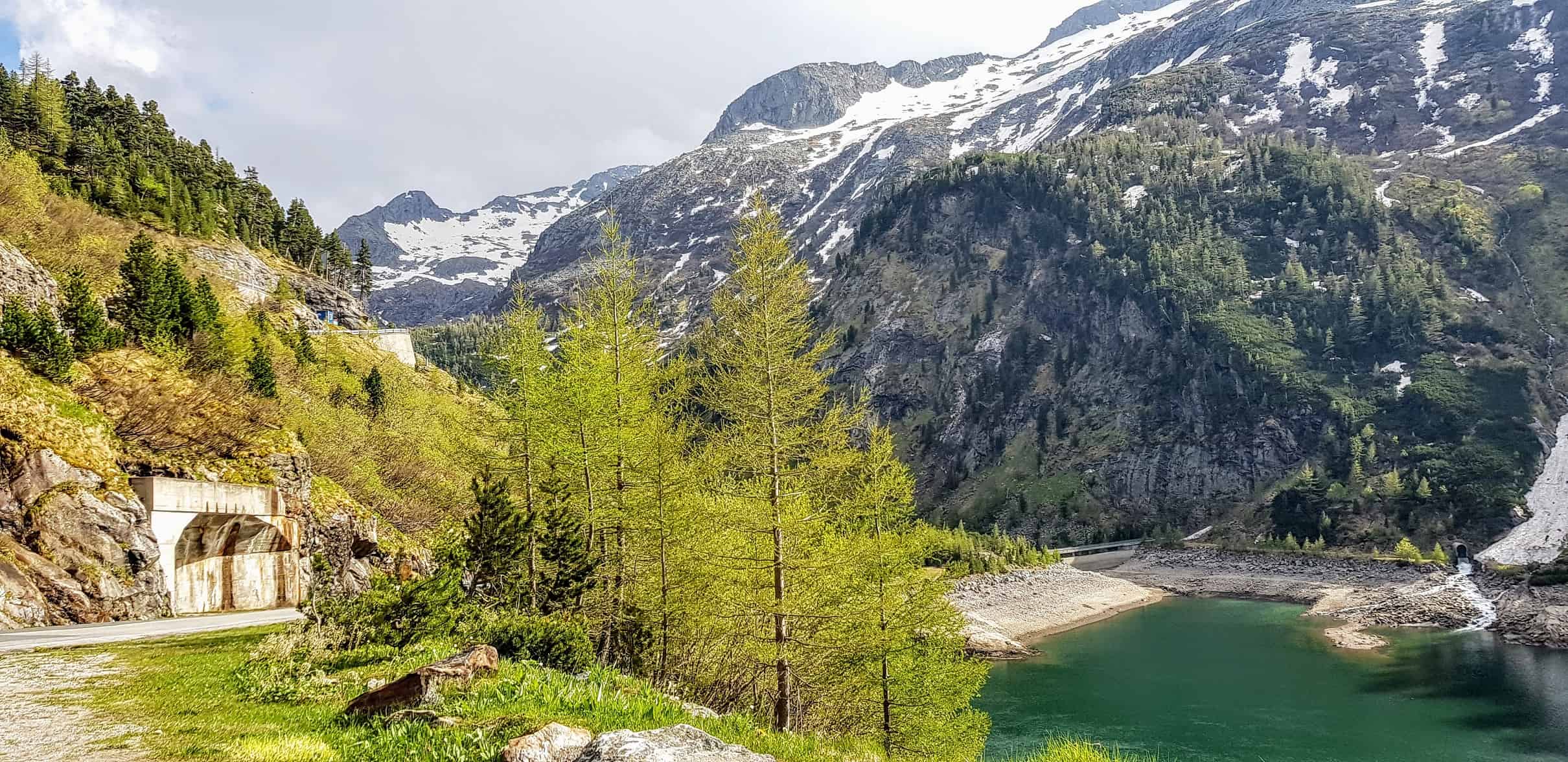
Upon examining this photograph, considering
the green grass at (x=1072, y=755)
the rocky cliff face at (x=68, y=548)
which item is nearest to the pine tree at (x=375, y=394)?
the rocky cliff face at (x=68, y=548)

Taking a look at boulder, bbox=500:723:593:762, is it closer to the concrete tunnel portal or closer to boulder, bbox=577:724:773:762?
boulder, bbox=577:724:773:762

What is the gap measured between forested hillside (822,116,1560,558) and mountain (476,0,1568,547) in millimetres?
440

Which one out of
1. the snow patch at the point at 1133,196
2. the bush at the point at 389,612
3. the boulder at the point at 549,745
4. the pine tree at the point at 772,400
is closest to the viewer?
the boulder at the point at 549,745

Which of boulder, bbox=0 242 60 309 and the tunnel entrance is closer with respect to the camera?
the tunnel entrance

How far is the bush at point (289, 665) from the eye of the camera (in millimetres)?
11039

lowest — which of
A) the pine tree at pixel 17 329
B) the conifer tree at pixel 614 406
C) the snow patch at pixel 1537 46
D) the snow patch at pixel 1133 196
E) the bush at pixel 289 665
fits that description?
the bush at pixel 289 665

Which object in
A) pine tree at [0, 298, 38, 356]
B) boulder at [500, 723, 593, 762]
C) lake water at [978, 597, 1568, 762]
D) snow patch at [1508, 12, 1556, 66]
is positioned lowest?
lake water at [978, 597, 1568, 762]

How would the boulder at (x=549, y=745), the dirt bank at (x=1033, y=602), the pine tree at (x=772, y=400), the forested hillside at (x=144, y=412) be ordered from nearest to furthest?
the boulder at (x=549, y=745), the forested hillside at (x=144, y=412), the pine tree at (x=772, y=400), the dirt bank at (x=1033, y=602)

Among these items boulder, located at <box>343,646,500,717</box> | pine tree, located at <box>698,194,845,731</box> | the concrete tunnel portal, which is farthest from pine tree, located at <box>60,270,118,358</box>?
boulder, located at <box>343,646,500,717</box>

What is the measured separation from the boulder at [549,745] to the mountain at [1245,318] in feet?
251

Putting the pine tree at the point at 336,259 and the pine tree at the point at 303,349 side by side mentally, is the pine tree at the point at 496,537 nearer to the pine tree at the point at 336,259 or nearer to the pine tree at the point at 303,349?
the pine tree at the point at 303,349

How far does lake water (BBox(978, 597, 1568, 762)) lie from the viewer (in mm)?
36406

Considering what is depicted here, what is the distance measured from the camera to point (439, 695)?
10.1 meters

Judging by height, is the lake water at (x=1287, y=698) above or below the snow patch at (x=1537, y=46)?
below
